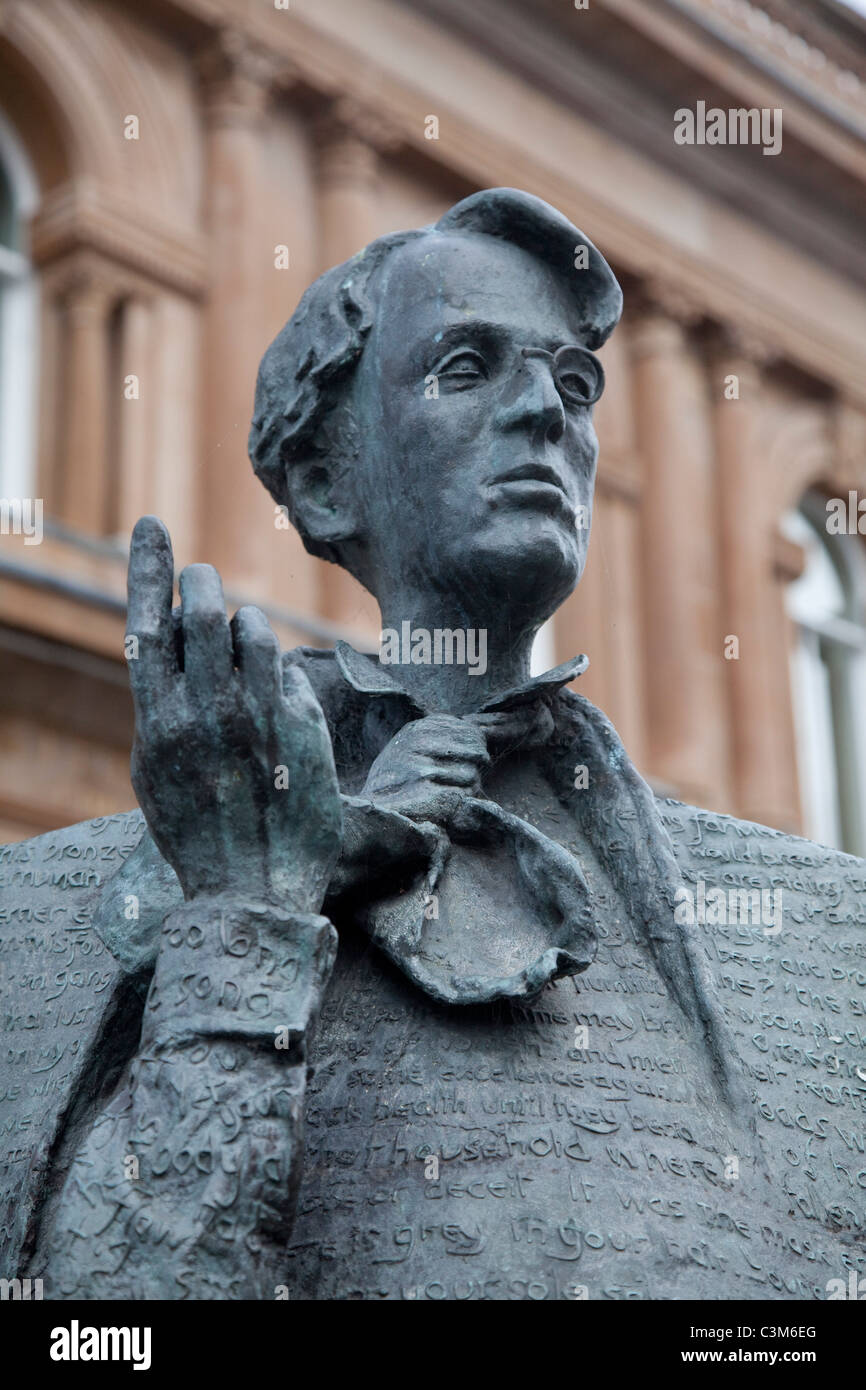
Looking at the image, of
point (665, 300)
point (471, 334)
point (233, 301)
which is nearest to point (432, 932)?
point (471, 334)

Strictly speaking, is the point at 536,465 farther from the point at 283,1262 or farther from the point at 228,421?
the point at 228,421

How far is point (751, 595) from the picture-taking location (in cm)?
2092

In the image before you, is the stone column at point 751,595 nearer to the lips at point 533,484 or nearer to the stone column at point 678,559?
the stone column at point 678,559

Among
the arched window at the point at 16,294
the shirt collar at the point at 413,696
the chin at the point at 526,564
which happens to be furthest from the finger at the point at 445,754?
the arched window at the point at 16,294

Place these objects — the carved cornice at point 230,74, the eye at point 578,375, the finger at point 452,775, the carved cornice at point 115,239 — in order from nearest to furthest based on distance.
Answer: the finger at point 452,775
the eye at point 578,375
the carved cornice at point 115,239
the carved cornice at point 230,74

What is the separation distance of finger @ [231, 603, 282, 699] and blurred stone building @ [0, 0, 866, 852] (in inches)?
403

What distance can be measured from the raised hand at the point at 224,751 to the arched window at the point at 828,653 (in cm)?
1902

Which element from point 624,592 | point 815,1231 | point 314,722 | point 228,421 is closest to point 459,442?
point 314,722

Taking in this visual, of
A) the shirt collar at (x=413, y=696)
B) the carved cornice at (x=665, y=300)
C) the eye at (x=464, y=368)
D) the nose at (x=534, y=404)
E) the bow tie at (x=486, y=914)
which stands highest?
the carved cornice at (x=665, y=300)

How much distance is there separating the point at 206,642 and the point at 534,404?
2.33ft

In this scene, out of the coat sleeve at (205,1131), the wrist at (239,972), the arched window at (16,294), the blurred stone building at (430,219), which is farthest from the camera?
the arched window at (16,294)

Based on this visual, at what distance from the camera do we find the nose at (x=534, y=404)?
10.6 feet

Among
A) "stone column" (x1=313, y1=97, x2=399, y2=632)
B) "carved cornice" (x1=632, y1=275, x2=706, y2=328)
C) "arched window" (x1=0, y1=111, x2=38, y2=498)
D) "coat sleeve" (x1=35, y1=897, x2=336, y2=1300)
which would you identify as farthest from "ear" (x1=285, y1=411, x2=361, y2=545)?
"carved cornice" (x1=632, y1=275, x2=706, y2=328)

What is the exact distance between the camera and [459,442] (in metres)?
3.28
